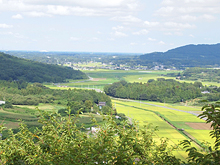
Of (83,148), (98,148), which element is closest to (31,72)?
(83,148)

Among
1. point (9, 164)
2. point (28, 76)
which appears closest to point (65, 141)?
point (9, 164)

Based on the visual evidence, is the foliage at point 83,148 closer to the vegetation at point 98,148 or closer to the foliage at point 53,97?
the vegetation at point 98,148

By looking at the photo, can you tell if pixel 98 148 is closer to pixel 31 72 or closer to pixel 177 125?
pixel 177 125

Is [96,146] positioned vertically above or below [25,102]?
above

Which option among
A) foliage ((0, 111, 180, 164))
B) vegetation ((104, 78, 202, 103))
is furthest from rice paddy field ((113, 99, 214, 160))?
foliage ((0, 111, 180, 164))

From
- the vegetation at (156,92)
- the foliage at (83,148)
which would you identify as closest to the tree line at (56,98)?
the vegetation at (156,92)

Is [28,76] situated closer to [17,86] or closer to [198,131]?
[17,86]
